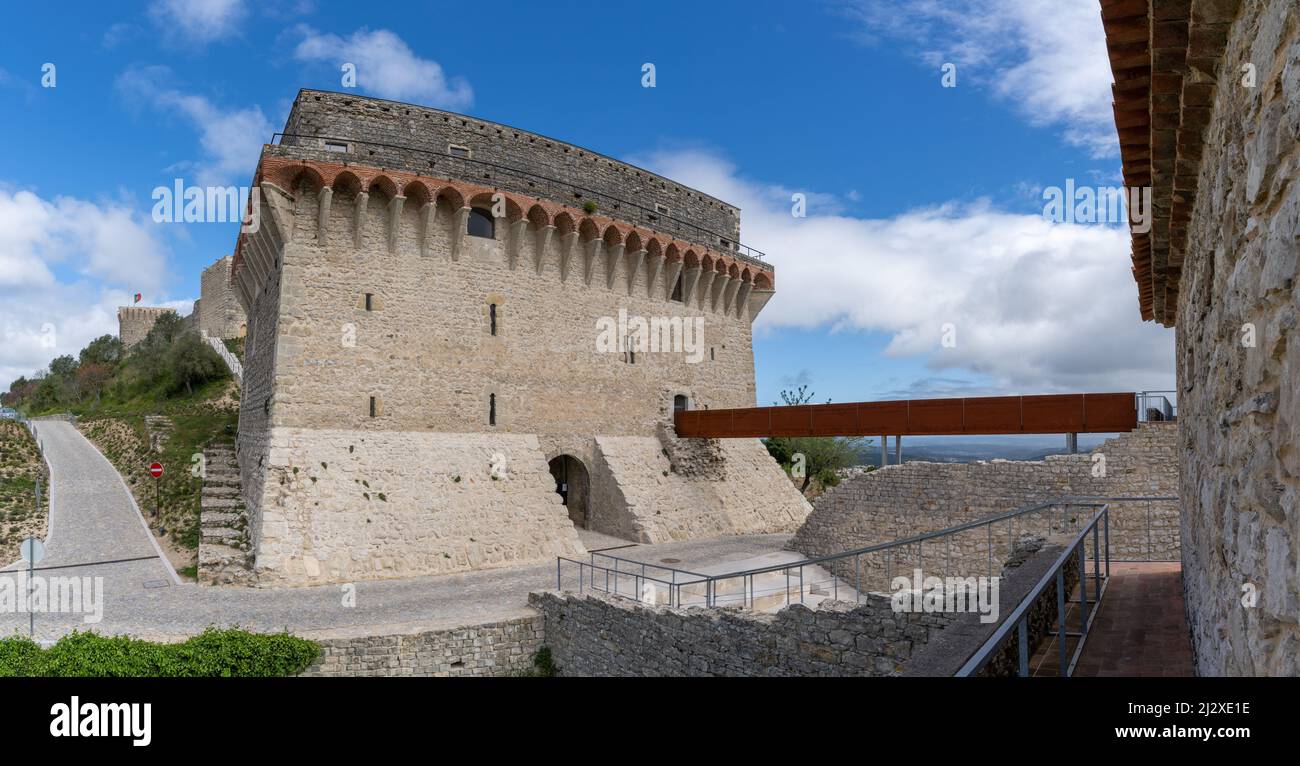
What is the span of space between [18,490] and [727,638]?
65.4ft

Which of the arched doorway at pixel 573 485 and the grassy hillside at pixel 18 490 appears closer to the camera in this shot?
the grassy hillside at pixel 18 490

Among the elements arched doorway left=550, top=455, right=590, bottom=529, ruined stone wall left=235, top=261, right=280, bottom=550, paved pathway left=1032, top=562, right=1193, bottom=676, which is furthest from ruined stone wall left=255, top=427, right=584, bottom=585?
paved pathway left=1032, top=562, right=1193, bottom=676

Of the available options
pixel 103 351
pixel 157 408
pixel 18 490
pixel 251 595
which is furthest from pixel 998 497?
pixel 103 351

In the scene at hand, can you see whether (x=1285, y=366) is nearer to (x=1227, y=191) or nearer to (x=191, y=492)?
(x=1227, y=191)

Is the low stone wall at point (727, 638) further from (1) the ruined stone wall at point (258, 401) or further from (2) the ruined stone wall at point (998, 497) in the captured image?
(1) the ruined stone wall at point (258, 401)

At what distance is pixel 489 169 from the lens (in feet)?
58.2

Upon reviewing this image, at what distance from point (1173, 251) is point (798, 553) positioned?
12494 mm

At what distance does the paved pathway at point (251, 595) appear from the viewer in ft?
34.7

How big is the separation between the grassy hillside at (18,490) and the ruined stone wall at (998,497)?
706 inches

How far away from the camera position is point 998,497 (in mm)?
13383

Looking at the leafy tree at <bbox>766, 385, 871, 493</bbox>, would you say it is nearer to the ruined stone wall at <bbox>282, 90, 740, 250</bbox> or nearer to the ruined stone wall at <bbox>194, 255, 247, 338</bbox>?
the ruined stone wall at <bbox>282, 90, 740, 250</bbox>

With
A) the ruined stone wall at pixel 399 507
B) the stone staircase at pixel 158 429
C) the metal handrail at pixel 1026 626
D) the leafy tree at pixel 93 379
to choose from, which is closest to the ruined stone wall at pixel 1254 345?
the metal handrail at pixel 1026 626
